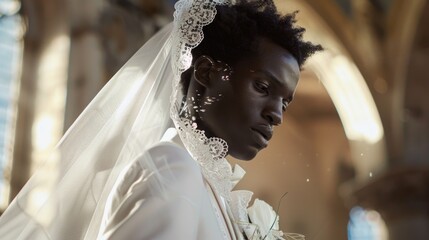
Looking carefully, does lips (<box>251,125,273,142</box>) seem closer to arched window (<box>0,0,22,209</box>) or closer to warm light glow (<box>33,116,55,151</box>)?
warm light glow (<box>33,116,55,151</box>)

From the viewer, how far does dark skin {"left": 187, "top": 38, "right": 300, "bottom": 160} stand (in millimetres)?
1812

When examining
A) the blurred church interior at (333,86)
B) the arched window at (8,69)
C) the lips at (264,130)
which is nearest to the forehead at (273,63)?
the lips at (264,130)

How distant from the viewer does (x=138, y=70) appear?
6.97ft

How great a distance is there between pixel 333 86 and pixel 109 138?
3887mm

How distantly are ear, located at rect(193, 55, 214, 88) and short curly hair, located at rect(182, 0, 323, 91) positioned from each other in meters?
0.02

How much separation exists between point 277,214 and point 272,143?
0.16m

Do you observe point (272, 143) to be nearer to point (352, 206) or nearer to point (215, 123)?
point (215, 123)

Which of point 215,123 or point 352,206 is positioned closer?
point 215,123

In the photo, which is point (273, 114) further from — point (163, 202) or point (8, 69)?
point (8, 69)

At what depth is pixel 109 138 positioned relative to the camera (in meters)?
1.89

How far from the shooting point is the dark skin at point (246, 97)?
1.81m

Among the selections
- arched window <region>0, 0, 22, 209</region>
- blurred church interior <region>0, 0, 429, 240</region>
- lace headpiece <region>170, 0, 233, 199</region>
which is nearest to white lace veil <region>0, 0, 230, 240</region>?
lace headpiece <region>170, 0, 233, 199</region>

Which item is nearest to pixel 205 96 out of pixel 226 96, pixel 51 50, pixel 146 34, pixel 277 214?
pixel 226 96

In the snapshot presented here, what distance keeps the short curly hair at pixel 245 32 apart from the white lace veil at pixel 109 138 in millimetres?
31
